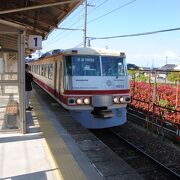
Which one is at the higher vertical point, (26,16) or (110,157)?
(26,16)

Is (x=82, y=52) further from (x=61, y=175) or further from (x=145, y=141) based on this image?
(x=61, y=175)

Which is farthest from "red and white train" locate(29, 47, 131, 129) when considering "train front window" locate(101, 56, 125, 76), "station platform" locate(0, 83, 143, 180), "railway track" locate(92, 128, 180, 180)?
"station platform" locate(0, 83, 143, 180)

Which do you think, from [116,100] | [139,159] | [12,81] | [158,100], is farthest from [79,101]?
[158,100]

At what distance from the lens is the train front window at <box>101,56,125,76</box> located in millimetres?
11784

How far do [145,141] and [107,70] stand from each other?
2.74 m

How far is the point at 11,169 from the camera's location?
18.0 feet

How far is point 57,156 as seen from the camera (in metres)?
6.07

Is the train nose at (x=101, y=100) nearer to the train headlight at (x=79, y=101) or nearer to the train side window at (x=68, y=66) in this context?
the train headlight at (x=79, y=101)

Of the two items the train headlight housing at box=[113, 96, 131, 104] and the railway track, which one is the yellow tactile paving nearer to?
the railway track

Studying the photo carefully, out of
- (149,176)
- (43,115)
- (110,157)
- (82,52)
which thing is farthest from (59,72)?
(110,157)

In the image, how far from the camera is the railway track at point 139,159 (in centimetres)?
809

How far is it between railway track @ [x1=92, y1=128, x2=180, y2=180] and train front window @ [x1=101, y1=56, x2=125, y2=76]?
217 cm

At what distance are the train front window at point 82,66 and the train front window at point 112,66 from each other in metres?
0.23

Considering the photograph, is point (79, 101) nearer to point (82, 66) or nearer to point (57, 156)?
point (82, 66)
